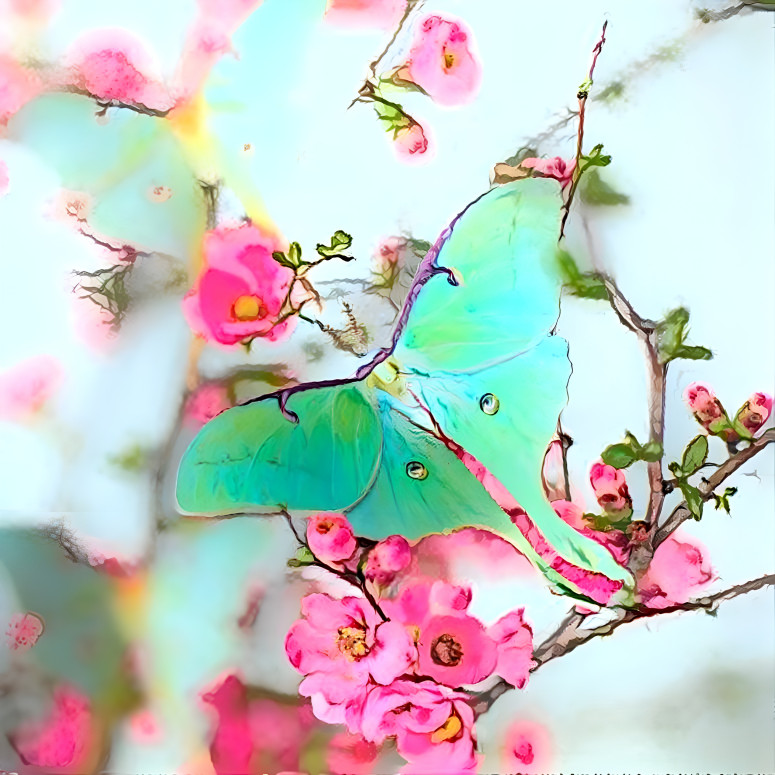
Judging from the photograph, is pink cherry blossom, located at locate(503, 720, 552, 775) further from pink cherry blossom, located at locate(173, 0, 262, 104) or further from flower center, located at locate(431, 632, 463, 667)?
pink cherry blossom, located at locate(173, 0, 262, 104)

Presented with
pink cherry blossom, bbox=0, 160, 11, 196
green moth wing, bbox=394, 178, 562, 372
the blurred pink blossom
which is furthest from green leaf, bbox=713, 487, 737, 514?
pink cherry blossom, bbox=0, 160, 11, 196

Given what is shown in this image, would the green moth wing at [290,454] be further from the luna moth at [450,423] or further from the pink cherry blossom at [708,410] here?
the pink cherry blossom at [708,410]

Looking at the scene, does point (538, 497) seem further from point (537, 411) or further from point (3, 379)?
point (3, 379)

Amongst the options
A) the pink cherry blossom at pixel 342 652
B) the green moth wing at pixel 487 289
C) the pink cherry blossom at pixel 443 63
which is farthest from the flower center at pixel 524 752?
the pink cherry blossom at pixel 443 63

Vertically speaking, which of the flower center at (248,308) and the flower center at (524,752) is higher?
the flower center at (248,308)

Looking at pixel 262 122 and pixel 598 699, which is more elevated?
pixel 262 122

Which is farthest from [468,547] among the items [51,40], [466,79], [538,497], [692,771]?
[51,40]

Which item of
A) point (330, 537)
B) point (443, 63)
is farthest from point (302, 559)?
point (443, 63)

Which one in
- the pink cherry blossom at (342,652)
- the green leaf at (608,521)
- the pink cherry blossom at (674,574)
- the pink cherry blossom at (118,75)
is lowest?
the pink cherry blossom at (342,652)
